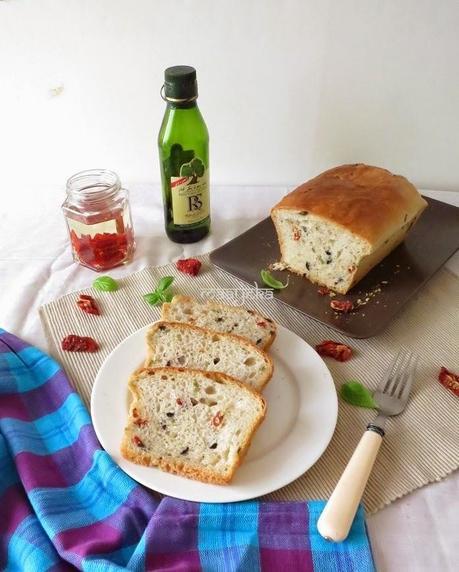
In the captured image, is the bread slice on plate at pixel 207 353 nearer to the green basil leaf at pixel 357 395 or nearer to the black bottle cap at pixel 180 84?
the green basil leaf at pixel 357 395

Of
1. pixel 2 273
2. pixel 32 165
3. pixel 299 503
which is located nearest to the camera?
pixel 299 503

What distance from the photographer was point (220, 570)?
0.99 m

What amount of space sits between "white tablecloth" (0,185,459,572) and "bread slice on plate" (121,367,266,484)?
1.13 ft

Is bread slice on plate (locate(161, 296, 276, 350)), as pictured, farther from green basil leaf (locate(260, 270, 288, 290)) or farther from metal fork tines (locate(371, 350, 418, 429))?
metal fork tines (locate(371, 350, 418, 429))

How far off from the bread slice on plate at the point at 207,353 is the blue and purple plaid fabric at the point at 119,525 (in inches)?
10.6

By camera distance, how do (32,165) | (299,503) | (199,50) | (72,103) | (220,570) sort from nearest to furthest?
(220,570) < (299,503) < (199,50) < (72,103) < (32,165)

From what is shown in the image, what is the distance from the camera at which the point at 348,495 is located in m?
1.04

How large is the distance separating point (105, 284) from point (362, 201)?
2.95 feet

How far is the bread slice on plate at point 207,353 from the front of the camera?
132 centimetres

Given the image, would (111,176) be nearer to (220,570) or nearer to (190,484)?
(190,484)

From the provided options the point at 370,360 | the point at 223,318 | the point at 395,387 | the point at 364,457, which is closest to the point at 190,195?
the point at 223,318

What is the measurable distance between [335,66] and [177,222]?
88 cm

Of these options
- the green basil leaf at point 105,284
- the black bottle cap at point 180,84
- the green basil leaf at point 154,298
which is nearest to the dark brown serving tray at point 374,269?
the green basil leaf at point 154,298

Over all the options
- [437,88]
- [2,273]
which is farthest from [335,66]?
[2,273]
